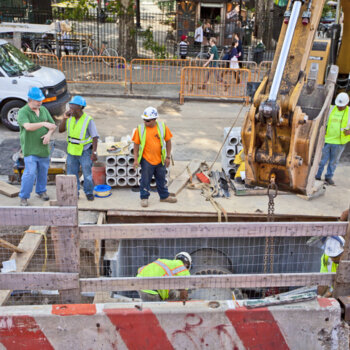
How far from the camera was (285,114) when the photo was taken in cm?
511

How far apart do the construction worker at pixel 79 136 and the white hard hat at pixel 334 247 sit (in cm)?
386

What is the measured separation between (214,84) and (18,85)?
6.39m

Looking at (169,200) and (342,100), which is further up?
(342,100)

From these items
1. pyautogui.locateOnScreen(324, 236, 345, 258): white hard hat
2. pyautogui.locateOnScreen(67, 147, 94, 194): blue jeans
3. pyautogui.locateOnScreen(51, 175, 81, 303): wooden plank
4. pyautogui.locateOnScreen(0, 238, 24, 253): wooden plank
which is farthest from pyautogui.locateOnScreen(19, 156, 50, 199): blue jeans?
pyautogui.locateOnScreen(324, 236, 345, 258): white hard hat

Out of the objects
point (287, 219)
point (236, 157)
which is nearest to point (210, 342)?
point (287, 219)

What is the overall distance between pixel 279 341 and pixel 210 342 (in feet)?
1.87

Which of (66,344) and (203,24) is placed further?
(203,24)

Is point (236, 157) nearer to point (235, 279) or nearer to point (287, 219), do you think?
point (287, 219)

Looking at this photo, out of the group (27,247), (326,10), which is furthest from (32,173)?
(326,10)

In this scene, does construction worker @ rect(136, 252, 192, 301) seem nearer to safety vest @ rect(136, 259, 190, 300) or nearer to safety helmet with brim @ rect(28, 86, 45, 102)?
safety vest @ rect(136, 259, 190, 300)

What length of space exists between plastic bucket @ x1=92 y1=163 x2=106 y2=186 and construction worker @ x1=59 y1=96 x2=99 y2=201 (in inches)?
31.2

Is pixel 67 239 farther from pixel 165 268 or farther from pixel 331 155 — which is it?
pixel 331 155

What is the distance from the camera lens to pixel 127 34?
68.9 ft

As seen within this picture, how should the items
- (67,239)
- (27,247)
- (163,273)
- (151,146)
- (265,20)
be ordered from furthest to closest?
1. (265,20)
2. (151,146)
3. (27,247)
4. (163,273)
5. (67,239)
